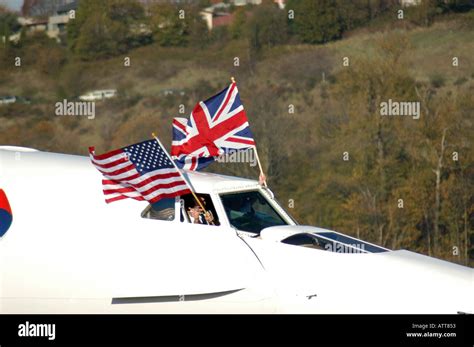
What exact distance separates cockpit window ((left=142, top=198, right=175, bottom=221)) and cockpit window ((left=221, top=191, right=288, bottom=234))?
2.69 ft

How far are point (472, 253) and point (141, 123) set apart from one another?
1326 cm

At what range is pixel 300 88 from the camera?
47.8 metres

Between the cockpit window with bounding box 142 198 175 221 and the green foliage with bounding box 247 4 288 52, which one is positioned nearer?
the cockpit window with bounding box 142 198 175 221

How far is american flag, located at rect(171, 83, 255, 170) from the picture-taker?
61.5 feet

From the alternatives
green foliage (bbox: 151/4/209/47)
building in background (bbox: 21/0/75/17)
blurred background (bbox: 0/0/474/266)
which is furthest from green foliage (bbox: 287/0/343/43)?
building in background (bbox: 21/0/75/17)

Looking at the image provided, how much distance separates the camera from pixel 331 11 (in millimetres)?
49156

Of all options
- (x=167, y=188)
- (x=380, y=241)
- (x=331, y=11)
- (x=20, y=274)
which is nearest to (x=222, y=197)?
(x=167, y=188)

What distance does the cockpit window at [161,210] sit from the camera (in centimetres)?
1639

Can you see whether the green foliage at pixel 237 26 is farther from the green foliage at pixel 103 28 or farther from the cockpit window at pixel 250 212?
the cockpit window at pixel 250 212

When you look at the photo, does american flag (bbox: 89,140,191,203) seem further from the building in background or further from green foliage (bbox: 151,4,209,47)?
green foliage (bbox: 151,4,209,47)

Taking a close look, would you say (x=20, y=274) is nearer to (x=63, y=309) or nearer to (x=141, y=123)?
(x=63, y=309)

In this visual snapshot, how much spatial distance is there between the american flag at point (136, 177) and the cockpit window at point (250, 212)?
2.36ft

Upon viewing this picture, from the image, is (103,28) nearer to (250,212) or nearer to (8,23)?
(8,23)

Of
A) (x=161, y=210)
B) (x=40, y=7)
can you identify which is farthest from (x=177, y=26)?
(x=161, y=210)
